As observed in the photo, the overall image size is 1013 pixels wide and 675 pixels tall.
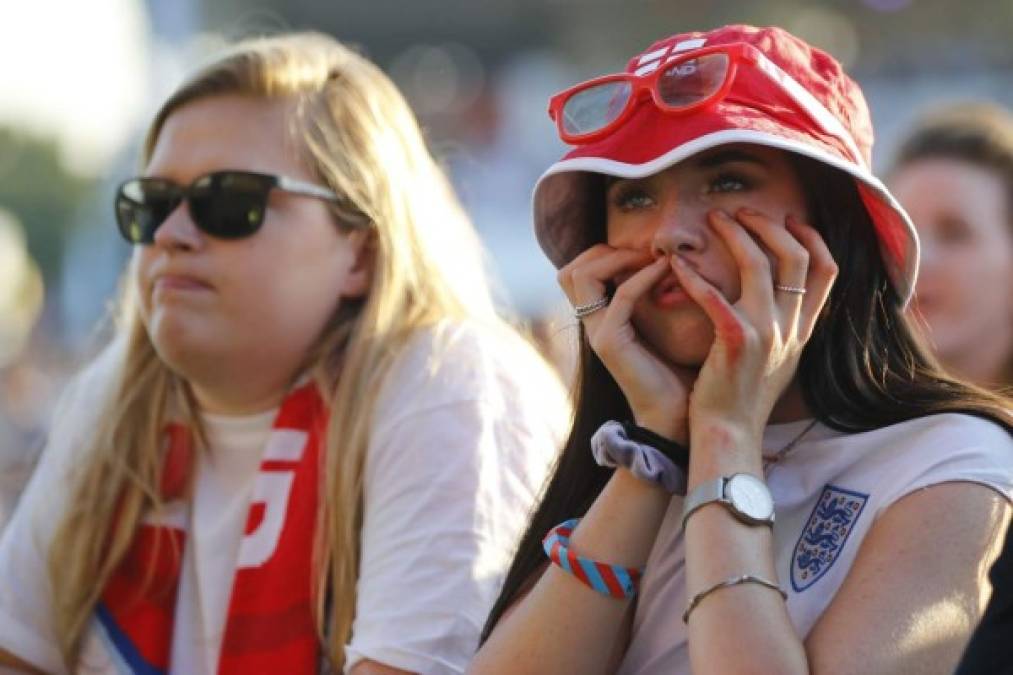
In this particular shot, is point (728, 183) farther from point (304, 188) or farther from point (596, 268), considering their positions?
point (304, 188)

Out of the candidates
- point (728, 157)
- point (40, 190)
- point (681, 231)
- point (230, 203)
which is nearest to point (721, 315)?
point (681, 231)

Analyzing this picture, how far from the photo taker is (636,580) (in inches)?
87.0

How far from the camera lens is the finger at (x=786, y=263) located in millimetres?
2141

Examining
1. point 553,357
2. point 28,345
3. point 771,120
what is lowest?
point 28,345

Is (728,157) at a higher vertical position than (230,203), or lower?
higher

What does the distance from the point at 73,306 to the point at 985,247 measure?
8.00m

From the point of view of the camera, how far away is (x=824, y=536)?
6.85ft

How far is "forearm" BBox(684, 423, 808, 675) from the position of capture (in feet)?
6.33

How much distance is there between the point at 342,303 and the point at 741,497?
1.39 metres

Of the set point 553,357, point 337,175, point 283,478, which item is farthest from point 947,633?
point 553,357

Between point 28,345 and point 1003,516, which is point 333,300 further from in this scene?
point 28,345

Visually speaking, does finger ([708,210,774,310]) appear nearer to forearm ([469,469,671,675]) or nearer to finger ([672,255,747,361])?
finger ([672,255,747,361])

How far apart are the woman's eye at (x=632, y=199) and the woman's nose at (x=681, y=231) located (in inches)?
2.3

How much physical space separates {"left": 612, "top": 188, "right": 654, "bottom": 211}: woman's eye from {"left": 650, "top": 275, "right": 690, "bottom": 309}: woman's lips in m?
0.13
